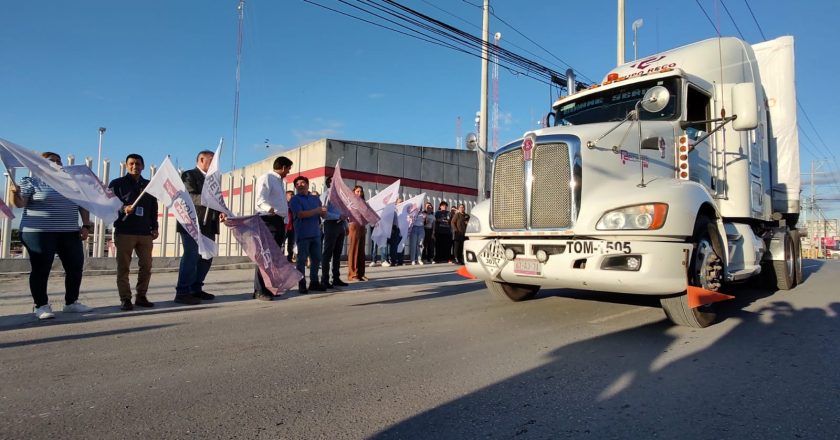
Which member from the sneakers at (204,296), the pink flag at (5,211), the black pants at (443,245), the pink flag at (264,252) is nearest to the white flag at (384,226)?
the black pants at (443,245)

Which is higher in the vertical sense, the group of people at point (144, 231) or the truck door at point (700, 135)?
the truck door at point (700, 135)

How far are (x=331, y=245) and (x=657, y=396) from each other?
590cm

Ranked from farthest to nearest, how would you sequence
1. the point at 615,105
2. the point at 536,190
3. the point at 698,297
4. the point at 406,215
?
1. the point at 406,215
2. the point at 615,105
3. the point at 536,190
4. the point at 698,297

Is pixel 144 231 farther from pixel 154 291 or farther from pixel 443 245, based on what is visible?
pixel 443 245

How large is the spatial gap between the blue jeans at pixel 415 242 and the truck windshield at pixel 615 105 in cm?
738

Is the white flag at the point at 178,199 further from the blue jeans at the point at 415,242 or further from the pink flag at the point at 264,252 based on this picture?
the blue jeans at the point at 415,242

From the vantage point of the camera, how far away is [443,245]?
48.4 feet

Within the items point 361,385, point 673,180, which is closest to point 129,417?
point 361,385

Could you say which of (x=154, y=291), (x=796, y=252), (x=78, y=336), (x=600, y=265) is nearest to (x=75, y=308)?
(x=78, y=336)

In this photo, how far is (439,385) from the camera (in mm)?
3031

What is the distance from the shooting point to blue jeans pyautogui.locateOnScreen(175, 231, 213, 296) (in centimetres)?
615

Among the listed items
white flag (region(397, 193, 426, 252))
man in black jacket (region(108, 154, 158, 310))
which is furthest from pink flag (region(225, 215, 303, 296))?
white flag (region(397, 193, 426, 252))

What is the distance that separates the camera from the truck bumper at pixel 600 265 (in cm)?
402

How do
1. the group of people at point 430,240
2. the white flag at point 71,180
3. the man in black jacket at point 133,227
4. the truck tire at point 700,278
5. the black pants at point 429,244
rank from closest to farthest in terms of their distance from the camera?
1. the truck tire at point 700,278
2. the white flag at point 71,180
3. the man in black jacket at point 133,227
4. the group of people at point 430,240
5. the black pants at point 429,244
